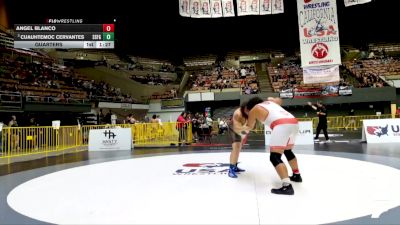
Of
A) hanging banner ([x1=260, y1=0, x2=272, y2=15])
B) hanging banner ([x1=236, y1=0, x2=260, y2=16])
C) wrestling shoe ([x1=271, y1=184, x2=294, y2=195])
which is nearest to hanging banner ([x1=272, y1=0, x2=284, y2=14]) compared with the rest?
hanging banner ([x1=260, y1=0, x2=272, y2=15])

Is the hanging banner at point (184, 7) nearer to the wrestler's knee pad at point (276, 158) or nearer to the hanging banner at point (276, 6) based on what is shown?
the hanging banner at point (276, 6)

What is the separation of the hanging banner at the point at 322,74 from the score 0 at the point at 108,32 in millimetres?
7327

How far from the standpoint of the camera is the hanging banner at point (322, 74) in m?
12.7

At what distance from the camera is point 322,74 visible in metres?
12.8

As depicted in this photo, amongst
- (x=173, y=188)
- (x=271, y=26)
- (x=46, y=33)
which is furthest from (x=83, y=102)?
(x=271, y=26)

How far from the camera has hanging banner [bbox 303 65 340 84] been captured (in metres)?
12.7

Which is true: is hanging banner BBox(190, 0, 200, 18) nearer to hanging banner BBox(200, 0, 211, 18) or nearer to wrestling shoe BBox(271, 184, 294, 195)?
hanging banner BBox(200, 0, 211, 18)

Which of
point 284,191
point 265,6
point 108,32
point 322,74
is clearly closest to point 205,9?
point 265,6

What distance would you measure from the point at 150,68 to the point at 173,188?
33894mm

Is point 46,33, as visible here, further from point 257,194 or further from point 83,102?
point 83,102

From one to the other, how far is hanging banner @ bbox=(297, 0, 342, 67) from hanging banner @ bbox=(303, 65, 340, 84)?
376 millimetres

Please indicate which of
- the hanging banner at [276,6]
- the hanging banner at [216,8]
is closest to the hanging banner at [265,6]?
the hanging banner at [276,6]

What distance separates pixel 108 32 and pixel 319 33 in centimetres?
759
